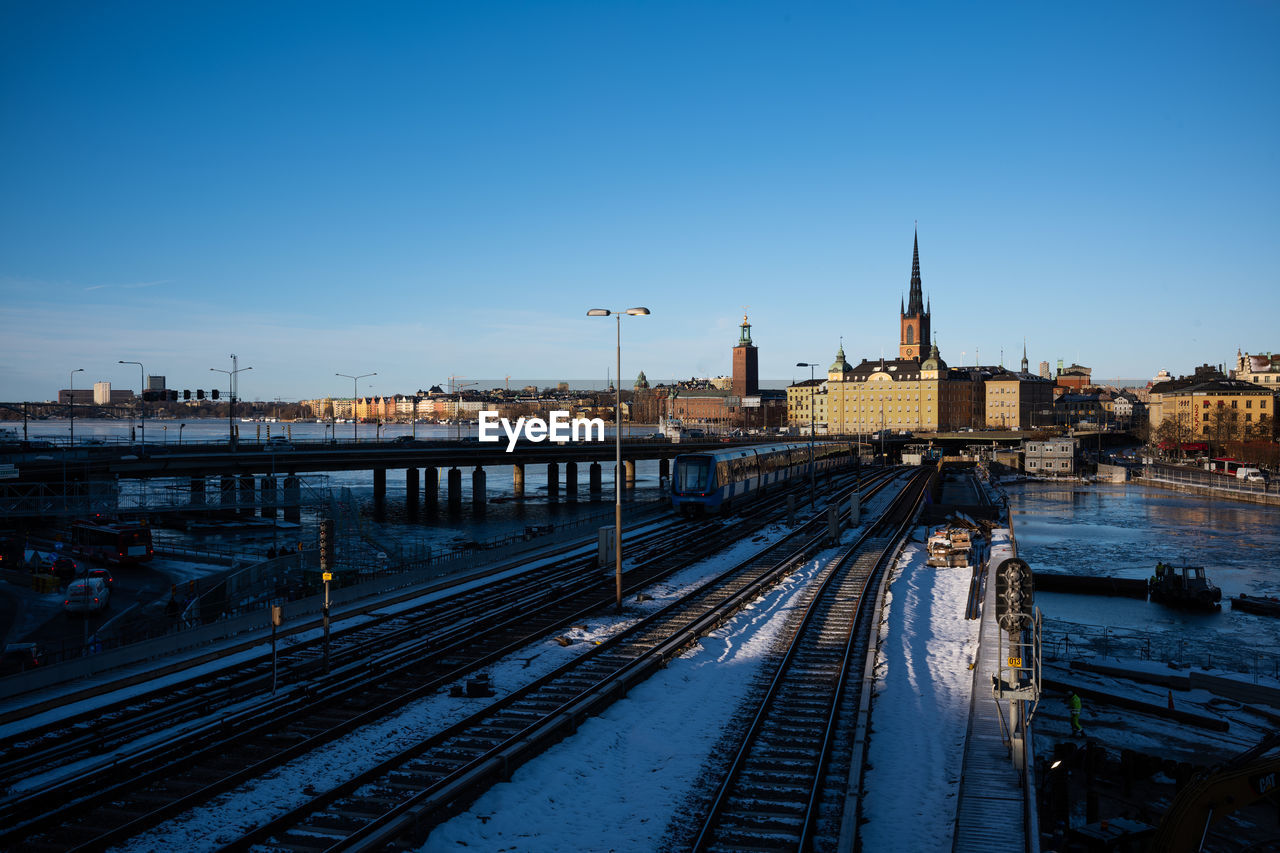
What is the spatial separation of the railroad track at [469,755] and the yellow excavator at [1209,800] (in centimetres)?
957

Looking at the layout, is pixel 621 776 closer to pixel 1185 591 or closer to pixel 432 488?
pixel 1185 591

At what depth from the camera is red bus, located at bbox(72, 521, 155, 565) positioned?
1876 inches

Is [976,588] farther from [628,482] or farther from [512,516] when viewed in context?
[628,482]

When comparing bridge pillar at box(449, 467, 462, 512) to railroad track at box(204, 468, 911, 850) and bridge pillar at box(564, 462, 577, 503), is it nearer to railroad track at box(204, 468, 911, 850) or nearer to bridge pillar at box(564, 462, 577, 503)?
bridge pillar at box(564, 462, 577, 503)

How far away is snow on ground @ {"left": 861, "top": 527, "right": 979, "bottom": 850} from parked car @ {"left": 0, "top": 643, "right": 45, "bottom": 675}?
18.9m

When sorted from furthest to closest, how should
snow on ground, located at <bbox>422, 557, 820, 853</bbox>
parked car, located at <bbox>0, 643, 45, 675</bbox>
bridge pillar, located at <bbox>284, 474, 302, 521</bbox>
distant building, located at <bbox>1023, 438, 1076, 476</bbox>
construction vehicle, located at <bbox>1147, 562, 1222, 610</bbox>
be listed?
distant building, located at <bbox>1023, 438, 1076, 476</bbox>
bridge pillar, located at <bbox>284, 474, 302, 521</bbox>
construction vehicle, located at <bbox>1147, 562, 1222, 610</bbox>
parked car, located at <bbox>0, 643, 45, 675</bbox>
snow on ground, located at <bbox>422, 557, 820, 853</bbox>

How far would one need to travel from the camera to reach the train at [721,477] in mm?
53750

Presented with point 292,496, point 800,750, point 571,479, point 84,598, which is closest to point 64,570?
point 84,598

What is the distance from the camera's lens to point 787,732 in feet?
55.9

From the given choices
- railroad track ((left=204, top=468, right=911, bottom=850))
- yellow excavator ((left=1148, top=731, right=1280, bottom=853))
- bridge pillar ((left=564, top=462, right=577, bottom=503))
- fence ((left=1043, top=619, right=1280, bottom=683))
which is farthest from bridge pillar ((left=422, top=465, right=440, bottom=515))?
yellow excavator ((left=1148, top=731, right=1280, bottom=853))

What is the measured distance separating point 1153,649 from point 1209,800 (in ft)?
85.7

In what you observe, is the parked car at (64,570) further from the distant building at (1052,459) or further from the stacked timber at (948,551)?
the distant building at (1052,459)

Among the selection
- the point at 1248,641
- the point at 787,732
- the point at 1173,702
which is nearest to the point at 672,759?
the point at 787,732

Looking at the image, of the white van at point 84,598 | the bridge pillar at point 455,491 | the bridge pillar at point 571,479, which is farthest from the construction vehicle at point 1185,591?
the bridge pillar at point 571,479
